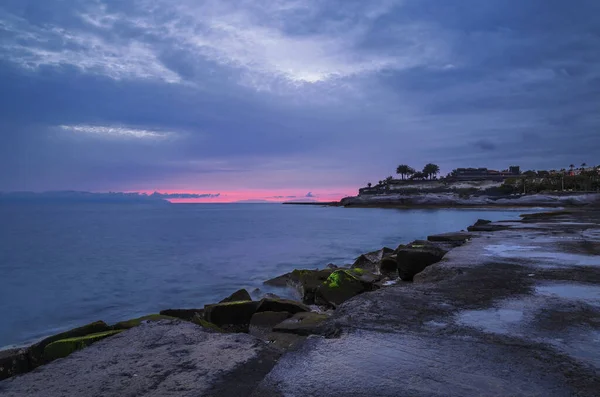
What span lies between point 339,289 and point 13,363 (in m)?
4.95

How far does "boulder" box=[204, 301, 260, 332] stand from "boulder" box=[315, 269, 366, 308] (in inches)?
68.7

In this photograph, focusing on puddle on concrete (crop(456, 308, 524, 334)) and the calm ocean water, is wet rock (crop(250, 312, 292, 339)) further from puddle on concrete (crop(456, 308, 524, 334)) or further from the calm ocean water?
the calm ocean water

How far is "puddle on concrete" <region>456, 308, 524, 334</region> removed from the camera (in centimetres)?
285

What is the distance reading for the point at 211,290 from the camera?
11445 mm

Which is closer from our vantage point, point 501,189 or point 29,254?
point 29,254

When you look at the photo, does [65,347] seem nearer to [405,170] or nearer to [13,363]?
[13,363]

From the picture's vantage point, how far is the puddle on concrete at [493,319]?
285 cm

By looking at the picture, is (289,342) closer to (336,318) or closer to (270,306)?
(336,318)

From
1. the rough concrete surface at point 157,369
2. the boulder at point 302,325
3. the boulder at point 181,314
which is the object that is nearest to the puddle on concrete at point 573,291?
the boulder at point 302,325

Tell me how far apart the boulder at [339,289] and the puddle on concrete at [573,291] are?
3.41 metres

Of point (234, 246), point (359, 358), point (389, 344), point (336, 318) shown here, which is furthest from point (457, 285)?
point (234, 246)

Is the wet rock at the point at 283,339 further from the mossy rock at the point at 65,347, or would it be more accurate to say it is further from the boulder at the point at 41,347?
the boulder at the point at 41,347

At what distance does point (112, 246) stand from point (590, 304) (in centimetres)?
2553

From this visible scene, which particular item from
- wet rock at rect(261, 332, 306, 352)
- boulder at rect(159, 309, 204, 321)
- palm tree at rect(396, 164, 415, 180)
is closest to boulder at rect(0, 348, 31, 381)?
boulder at rect(159, 309, 204, 321)
